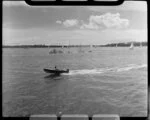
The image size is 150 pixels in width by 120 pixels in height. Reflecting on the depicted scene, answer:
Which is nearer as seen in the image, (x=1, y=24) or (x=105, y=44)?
(x=1, y=24)

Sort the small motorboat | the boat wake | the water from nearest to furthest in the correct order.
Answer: the small motorboat
the water
the boat wake

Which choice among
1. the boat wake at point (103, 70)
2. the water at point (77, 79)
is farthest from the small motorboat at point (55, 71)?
the boat wake at point (103, 70)

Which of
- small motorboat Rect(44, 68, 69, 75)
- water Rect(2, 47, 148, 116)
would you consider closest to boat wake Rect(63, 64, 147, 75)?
water Rect(2, 47, 148, 116)

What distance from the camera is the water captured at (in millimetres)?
10852

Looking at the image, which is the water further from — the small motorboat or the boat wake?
the small motorboat

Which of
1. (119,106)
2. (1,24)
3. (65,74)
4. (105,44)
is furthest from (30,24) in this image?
(1,24)

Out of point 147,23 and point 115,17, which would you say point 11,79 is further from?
point 147,23

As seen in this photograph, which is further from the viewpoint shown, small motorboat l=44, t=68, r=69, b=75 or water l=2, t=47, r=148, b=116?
water l=2, t=47, r=148, b=116

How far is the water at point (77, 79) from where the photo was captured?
10.9 m

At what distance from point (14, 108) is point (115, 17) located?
6.95m

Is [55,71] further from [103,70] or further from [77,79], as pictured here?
[103,70]

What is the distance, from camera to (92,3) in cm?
126

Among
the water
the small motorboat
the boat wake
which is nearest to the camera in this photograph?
the small motorboat

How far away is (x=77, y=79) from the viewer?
10797 mm
